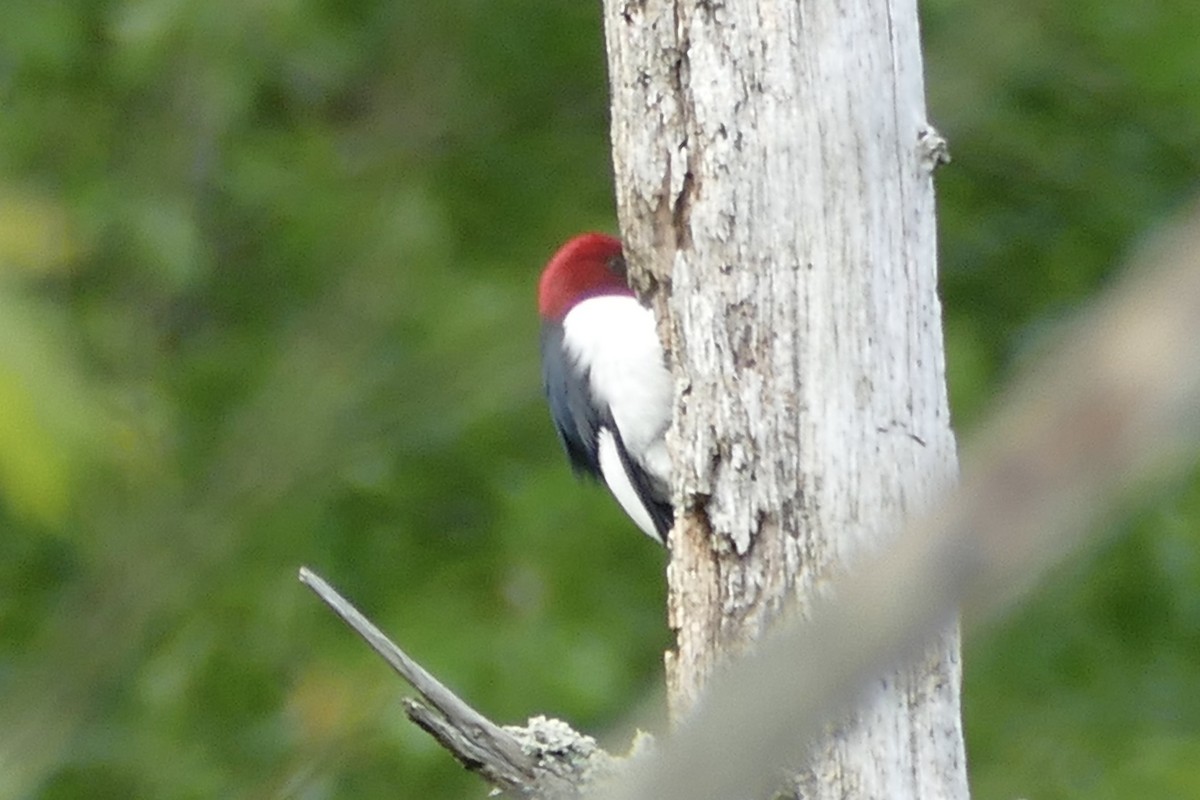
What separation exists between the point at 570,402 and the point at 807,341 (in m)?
1.10

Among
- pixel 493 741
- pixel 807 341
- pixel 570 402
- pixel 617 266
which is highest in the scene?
pixel 617 266

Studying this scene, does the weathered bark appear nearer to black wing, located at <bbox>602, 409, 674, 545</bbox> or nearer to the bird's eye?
black wing, located at <bbox>602, 409, 674, 545</bbox>

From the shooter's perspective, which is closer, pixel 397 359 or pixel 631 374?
pixel 631 374

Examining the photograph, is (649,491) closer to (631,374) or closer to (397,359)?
(631,374)

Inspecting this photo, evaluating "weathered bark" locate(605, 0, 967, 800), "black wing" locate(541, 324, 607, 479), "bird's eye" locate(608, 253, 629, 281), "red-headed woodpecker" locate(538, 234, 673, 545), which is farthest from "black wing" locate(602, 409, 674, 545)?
"weathered bark" locate(605, 0, 967, 800)

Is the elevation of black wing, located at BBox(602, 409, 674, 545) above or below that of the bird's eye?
below

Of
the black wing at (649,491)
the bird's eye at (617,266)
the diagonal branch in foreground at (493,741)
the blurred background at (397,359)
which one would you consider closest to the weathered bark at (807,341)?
the diagonal branch in foreground at (493,741)

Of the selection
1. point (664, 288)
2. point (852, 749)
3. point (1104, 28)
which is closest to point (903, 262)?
point (664, 288)

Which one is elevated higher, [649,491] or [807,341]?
[649,491]

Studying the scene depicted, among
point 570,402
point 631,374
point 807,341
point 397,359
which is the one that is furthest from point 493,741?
point 397,359

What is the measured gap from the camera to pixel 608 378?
114 inches

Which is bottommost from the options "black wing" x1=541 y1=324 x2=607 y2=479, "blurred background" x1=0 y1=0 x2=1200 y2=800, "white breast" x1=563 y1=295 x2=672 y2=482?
"white breast" x1=563 y1=295 x2=672 y2=482

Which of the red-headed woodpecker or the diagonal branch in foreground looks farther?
the red-headed woodpecker

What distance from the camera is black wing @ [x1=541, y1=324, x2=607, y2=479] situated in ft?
10.4
